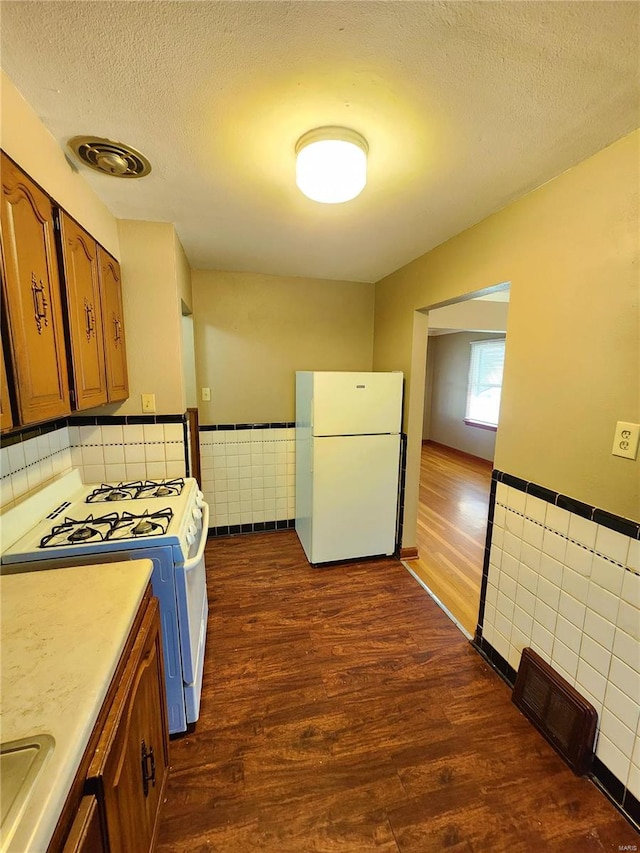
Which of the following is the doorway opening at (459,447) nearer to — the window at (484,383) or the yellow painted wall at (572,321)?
the window at (484,383)

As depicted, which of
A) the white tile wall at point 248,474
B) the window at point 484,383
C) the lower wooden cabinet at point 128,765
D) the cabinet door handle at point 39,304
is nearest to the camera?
the lower wooden cabinet at point 128,765

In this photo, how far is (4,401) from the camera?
938mm

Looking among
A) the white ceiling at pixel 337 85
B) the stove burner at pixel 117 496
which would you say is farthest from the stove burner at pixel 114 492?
the white ceiling at pixel 337 85

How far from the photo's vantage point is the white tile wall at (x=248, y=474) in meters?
2.98

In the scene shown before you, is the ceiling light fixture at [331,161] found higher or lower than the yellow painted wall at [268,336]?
higher

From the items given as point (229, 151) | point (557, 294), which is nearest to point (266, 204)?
point (229, 151)

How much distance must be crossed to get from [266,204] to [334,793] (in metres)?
2.49

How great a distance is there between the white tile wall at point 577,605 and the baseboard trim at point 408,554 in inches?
40.3

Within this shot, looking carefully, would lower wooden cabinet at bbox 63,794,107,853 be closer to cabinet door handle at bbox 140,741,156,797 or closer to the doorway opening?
cabinet door handle at bbox 140,741,156,797

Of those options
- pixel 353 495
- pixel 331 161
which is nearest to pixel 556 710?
pixel 353 495

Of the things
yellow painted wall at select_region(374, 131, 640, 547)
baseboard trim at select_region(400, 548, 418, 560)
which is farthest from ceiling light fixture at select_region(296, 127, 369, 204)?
baseboard trim at select_region(400, 548, 418, 560)

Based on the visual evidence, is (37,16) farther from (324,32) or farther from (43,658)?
(43,658)

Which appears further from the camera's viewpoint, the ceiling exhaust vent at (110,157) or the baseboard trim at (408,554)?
the baseboard trim at (408,554)

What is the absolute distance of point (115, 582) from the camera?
1.08 meters
